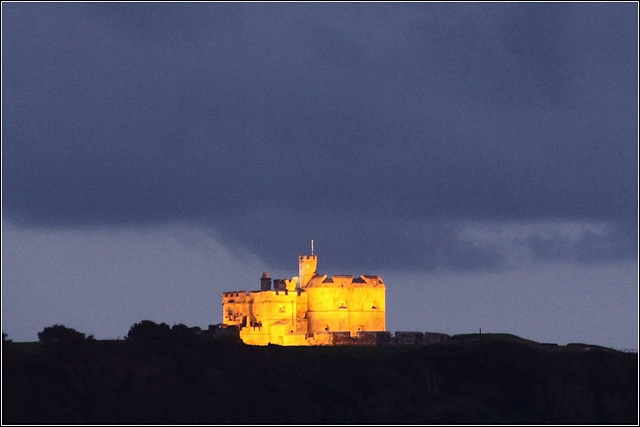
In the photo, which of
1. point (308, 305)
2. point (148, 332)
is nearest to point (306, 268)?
point (308, 305)

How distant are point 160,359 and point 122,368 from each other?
4.70 m

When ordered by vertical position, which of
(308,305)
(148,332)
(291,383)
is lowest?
(291,383)

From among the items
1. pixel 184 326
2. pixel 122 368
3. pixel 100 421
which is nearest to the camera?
pixel 100 421

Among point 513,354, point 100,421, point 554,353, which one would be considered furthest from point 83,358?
point 554,353

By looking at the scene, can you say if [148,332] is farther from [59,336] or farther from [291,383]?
[291,383]

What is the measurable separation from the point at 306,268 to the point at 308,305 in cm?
413

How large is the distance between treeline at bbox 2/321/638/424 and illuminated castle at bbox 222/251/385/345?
22887mm

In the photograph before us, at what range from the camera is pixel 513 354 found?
9731cm

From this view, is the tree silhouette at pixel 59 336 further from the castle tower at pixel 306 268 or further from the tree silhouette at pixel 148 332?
the castle tower at pixel 306 268

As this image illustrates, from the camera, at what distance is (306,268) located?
132375mm

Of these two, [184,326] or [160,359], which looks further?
[184,326]

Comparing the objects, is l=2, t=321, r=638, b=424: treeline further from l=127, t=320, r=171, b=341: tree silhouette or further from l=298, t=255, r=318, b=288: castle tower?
l=298, t=255, r=318, b=288: castle tower

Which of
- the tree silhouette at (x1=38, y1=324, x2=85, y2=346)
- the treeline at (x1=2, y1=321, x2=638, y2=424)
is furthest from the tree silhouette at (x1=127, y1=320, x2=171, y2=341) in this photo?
the tree silhouette at (x1=38, y1=324, x2=85, y2=346)

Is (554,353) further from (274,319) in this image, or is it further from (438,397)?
(274,319)
